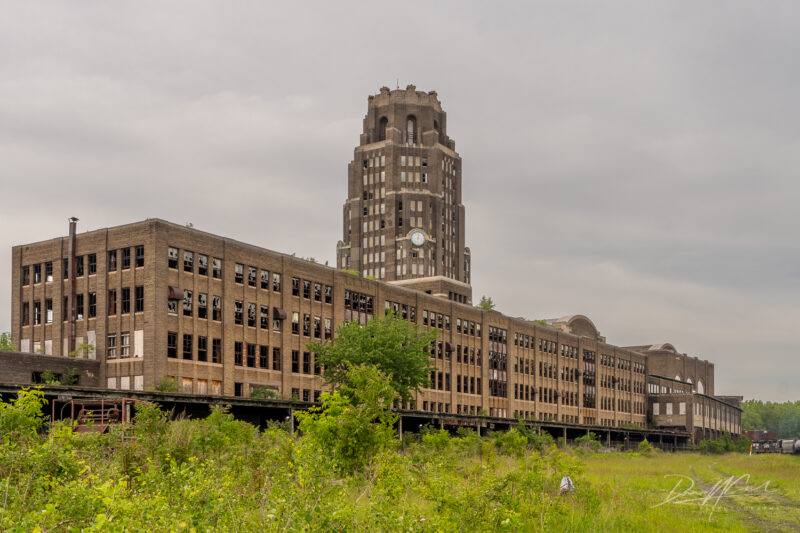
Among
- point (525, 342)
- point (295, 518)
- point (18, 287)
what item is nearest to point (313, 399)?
point (18, 287)

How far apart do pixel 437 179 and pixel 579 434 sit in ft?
238

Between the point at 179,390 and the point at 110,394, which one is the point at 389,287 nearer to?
the point at 179,390

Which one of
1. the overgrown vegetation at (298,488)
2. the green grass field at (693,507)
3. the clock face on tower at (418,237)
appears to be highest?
the clock face on tower at (418,237)

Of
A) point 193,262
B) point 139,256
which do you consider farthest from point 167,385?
point 193,262

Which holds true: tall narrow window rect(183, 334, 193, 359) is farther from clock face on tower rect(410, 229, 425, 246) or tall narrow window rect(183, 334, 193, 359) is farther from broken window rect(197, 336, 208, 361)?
clock face on tower rect(410, 229, 425, 246)

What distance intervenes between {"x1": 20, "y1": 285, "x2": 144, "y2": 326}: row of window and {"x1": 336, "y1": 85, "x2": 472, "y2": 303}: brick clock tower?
98.1 m

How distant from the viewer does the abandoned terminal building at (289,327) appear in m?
63.3

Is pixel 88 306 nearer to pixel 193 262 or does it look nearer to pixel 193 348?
pixel 193 262

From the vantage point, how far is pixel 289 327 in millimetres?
73938

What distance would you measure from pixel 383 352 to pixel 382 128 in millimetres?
116547

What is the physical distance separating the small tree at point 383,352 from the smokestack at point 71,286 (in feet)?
61.6

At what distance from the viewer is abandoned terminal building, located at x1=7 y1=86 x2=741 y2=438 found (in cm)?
6331

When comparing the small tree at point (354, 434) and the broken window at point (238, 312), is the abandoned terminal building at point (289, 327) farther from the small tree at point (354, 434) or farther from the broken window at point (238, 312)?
the small tree at point (354, 434)

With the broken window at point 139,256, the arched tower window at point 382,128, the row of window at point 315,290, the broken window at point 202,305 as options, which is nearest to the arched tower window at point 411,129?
the arched tower window at point 382,128
